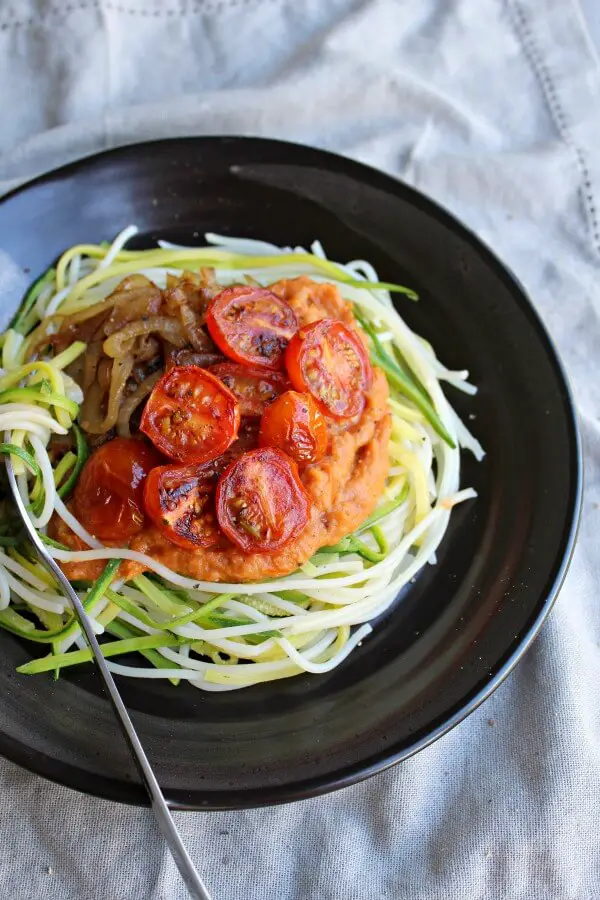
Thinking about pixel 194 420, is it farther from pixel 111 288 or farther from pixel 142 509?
pixel 111 288

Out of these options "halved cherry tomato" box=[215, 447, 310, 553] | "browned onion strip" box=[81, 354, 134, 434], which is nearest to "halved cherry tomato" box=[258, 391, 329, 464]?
"halved cherry tomato" box=[215, 447, 310, 553]

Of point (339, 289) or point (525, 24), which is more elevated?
point (525, 24)

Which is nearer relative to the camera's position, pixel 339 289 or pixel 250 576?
pixel 250 576

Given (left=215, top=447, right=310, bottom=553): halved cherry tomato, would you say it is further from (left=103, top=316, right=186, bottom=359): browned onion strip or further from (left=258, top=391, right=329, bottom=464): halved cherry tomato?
(left=103, top=316, right=186, bottom=359): browned onion strip

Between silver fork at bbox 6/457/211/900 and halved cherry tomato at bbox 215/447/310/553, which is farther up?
halved cherry tomato at bbox 215/447/310/553

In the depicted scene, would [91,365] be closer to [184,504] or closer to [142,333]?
[142,333]

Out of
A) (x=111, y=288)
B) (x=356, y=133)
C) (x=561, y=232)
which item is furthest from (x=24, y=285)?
(x=561, y=232)

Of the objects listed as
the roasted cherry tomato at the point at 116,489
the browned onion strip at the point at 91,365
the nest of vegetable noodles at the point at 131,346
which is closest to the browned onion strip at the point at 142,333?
the nest of vegetable noodles at the point at 131,346
